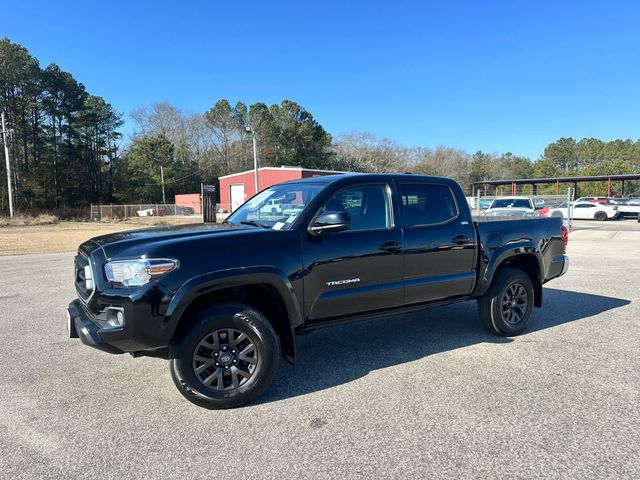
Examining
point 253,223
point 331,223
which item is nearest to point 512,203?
point 253,223

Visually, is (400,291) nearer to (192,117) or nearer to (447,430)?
(447,430)

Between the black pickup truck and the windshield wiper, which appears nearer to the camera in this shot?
the black pickup truck

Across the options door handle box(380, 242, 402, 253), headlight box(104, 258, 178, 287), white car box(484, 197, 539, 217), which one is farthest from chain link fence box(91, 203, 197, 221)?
headlight box(104, 258, 178, 287)

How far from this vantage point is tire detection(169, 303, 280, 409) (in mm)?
3357

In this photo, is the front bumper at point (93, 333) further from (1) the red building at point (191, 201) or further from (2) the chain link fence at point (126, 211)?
(1) the red building at point (191, 201)

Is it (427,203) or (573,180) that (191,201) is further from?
(427,203)

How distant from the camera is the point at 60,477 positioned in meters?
2.63

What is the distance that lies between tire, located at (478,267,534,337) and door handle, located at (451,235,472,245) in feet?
2.43

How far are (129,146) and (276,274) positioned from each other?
71.2 meters

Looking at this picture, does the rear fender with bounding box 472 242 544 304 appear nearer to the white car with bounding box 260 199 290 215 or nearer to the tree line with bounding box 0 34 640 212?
Result: the white car with bounding box 260 199 290 215

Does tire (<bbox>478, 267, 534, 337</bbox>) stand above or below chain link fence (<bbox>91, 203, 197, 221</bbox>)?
below

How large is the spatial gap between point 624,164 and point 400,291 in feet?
280

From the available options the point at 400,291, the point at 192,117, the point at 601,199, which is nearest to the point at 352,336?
the point at 400,291

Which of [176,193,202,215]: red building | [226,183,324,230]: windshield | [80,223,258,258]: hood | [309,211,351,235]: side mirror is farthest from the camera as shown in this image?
[176,193,202,215]: red building
